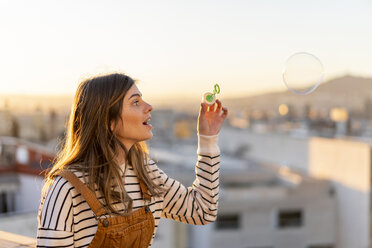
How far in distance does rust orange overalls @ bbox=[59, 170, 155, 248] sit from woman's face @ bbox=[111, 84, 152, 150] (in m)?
0.20

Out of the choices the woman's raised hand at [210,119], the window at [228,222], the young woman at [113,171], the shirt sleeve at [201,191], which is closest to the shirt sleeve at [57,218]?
the young woman at [113,171]

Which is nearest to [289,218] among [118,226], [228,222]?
[228,222]

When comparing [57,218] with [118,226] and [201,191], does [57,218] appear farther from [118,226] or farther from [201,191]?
[201,191]

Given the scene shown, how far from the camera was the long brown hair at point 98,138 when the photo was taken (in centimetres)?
142

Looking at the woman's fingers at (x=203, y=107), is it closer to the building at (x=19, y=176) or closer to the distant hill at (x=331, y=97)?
the building at (x=19, y=176)

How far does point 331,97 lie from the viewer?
1534 inches

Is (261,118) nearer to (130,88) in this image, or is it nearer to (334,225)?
(334,225)

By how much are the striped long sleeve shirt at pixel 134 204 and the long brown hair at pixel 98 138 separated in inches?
1.5

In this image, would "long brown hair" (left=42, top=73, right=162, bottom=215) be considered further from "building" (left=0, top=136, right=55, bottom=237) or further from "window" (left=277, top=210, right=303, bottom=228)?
"window" (left=277, top=210, right=303, bottom=228)

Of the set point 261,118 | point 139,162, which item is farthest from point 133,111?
point 261,118

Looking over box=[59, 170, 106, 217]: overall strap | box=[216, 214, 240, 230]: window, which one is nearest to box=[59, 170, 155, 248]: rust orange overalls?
box=[59, 170, 106, 217]: overall strap

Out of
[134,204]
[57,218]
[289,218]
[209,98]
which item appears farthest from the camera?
[289,218]

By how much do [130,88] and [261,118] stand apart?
147 ft

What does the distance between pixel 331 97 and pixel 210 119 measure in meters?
39.4
